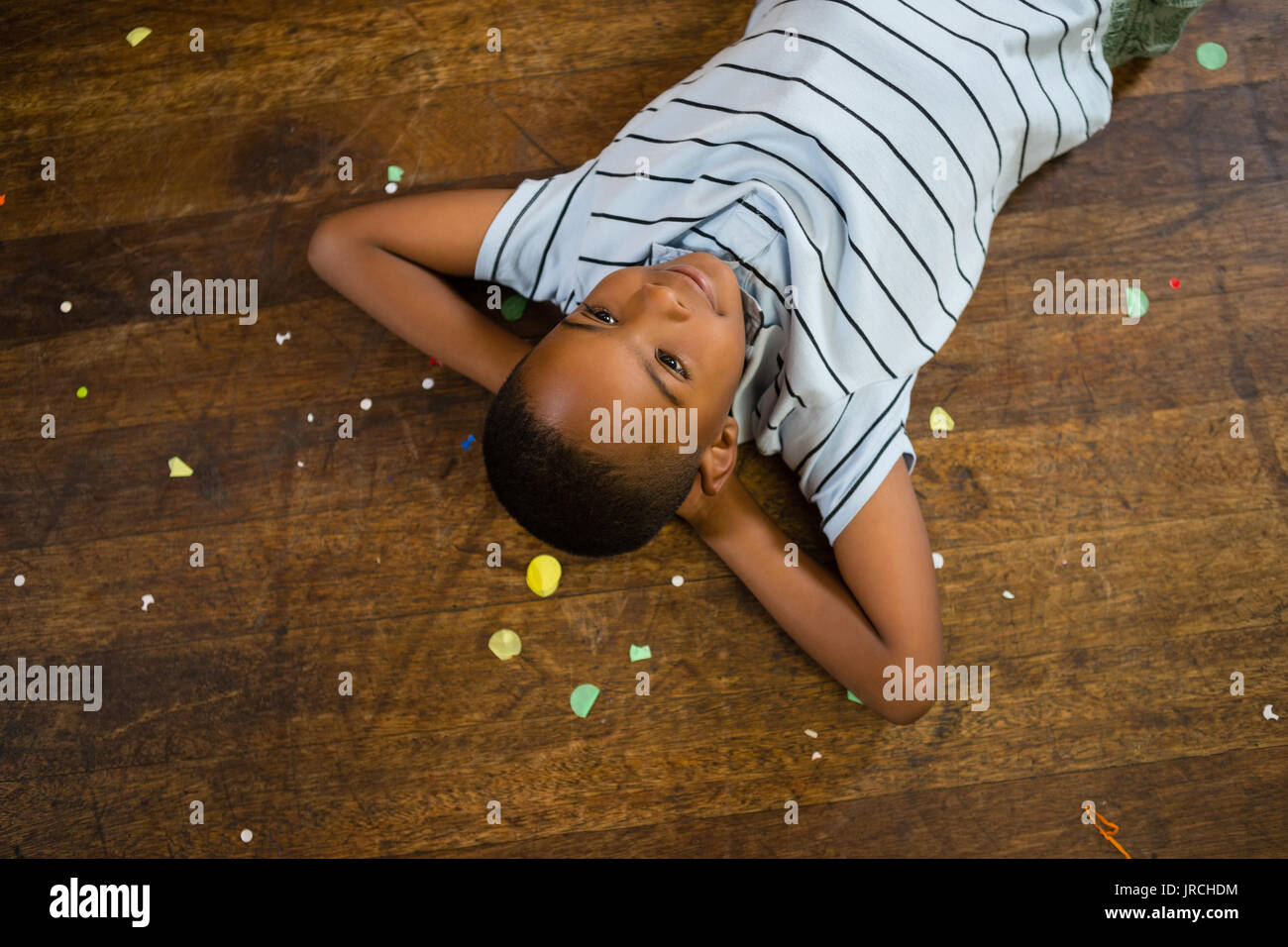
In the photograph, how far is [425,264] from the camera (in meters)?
0.99

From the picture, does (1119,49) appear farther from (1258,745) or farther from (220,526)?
(220,526)

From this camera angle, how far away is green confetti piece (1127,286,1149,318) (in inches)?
41.8

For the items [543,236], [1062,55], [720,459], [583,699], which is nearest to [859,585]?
[720,459]

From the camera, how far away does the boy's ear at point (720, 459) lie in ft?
2.67

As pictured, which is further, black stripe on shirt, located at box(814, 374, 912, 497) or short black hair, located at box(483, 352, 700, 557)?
black stripe on shirt, located at box(814, 374, 912, 497)

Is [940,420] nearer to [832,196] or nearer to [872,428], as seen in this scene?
[872,428]

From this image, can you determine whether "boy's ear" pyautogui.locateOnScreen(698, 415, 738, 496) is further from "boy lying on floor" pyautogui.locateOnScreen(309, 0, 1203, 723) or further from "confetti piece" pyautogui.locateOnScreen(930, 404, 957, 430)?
"confetti piece" pyautogui.locateOnScreen(930, 404, 957, 430)

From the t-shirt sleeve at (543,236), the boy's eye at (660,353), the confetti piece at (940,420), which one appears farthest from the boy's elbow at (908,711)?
the t-shirt sleeve at (543,236)

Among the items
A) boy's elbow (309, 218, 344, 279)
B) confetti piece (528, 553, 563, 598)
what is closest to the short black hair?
confetti piece (528, 553, 563, 598)

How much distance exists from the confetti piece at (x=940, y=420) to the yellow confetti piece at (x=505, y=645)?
1.84 ft

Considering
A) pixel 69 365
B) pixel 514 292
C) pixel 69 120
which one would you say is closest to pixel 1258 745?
pixel 514 292

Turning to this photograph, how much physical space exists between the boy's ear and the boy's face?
45mm

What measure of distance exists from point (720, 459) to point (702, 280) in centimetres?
17

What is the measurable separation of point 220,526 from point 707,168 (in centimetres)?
70
